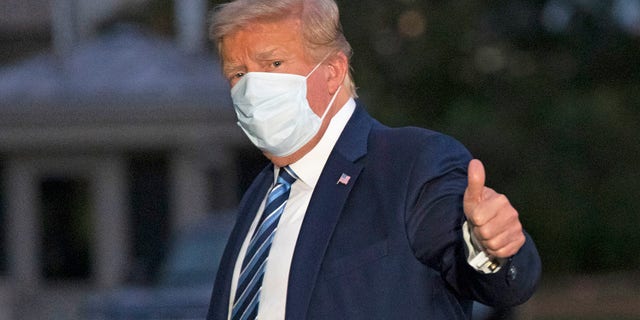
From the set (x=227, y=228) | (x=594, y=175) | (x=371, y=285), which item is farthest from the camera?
(x=594, y=175)

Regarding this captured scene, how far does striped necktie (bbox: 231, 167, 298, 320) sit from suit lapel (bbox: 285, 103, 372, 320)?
0.15 meters

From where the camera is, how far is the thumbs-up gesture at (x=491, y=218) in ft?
8.45

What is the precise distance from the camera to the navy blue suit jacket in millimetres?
2826

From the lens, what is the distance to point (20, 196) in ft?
66.3

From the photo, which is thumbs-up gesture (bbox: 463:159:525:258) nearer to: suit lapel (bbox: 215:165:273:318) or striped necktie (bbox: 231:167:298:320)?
striped necktie (bbox: 231:167:298:320)

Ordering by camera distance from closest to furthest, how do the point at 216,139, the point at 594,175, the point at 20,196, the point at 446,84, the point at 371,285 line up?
the point at 371,285 < the point at 446,84 < the point at 594,175 < the point at 216,139 < the point at 20,196

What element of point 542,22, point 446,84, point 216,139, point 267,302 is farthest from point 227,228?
point 216,139

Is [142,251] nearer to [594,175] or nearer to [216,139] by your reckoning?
[216,139]

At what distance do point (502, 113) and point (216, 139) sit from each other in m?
5.71

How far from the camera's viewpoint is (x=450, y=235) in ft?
9.25

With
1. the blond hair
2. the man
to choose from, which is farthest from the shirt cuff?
the blond hair

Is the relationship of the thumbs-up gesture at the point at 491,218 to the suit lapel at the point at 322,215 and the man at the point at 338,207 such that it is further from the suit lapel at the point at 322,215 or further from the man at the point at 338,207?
the suit lapel at the point at 322,215

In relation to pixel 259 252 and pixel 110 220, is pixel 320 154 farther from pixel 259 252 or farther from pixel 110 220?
pixel 110 220

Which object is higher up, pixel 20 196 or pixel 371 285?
pixel 371 285
